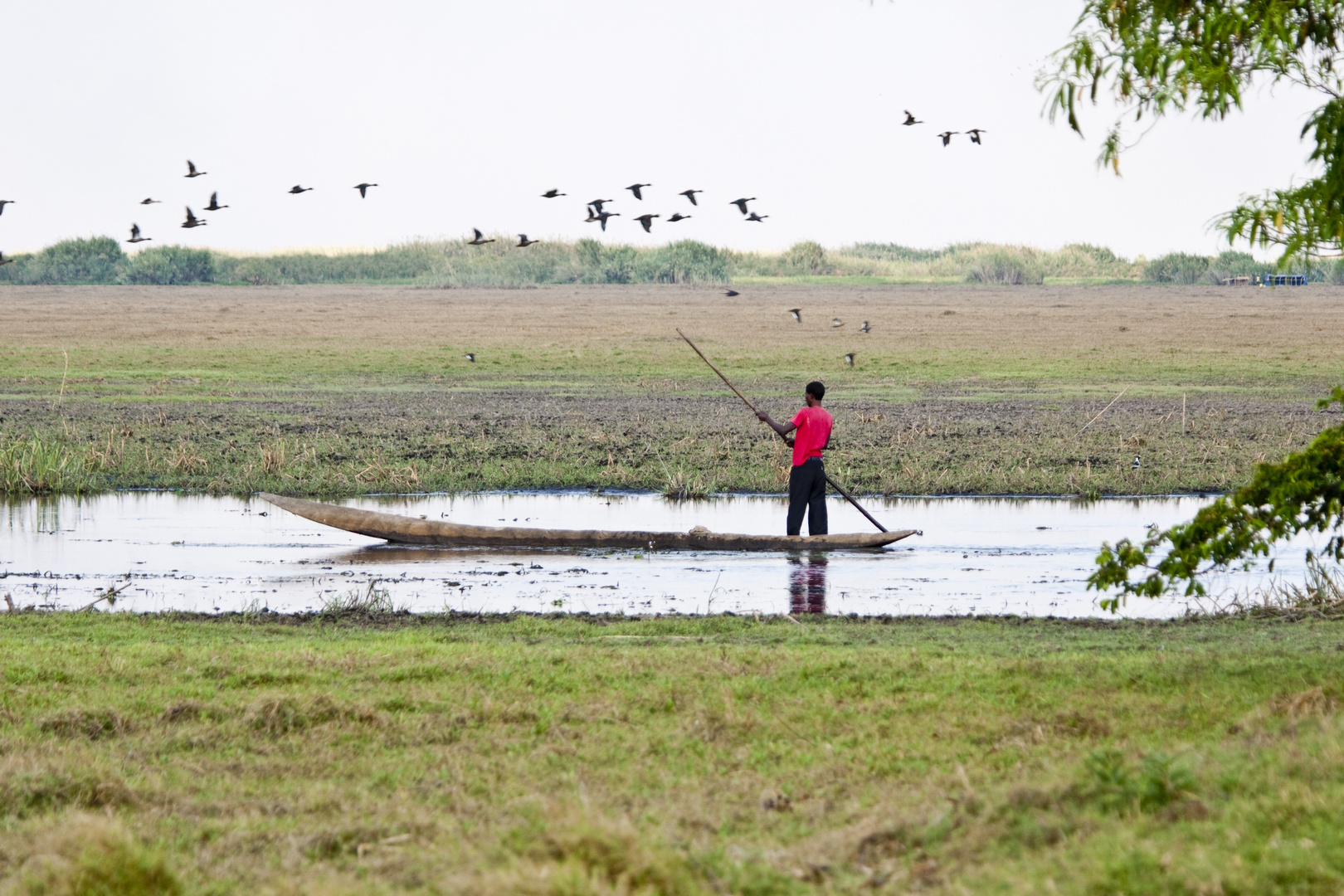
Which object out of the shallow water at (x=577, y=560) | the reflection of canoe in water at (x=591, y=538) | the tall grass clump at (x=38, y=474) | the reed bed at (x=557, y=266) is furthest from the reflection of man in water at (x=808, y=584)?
the reed bed at (x=557, y=266)

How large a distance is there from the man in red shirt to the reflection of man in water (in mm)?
547

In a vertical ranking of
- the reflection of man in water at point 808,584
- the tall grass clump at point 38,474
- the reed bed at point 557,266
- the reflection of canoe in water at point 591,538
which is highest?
the reed bed at point 557,266

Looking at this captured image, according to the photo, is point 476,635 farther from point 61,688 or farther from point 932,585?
point 932,585

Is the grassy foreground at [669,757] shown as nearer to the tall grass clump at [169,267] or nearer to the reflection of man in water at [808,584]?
the reflection of man in water at [808,584]

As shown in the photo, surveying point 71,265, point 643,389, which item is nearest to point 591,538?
point 643,389

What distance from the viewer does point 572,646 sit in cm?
1018

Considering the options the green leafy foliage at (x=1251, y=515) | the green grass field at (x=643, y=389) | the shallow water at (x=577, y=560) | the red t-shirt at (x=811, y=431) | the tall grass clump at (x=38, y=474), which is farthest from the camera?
the green grass field at (x=643, y=389)

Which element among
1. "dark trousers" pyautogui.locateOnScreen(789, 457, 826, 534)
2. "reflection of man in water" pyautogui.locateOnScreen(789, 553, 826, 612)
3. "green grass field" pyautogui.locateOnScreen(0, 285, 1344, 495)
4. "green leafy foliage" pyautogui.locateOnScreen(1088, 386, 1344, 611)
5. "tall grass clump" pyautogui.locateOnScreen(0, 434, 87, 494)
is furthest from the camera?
"green grass field" pyautogui.locateOnScreen(0, 285, 1344, 495)

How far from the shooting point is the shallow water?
12820 millimetres

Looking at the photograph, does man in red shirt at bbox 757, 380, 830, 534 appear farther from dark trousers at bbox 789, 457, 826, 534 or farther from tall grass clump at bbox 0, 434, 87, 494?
tall grass clump at bbox 0, 434, 87, 494

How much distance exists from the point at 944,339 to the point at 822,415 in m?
27.3

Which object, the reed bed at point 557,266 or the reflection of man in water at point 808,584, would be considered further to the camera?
the reed bed at point 557,266

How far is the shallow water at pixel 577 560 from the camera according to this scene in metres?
12.8

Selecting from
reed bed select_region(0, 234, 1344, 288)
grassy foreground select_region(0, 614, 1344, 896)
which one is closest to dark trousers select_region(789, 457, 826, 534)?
grassy foreground select_region(0, 614, 1344, 896)
